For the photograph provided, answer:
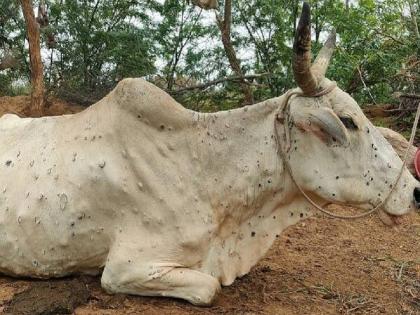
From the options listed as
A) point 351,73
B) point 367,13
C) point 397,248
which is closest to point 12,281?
point 397,248

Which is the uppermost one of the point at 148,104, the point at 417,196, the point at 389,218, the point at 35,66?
the point at 35,66

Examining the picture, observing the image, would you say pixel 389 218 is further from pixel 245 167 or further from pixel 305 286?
pixel 245 167

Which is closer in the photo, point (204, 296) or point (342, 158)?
point (204, 296)

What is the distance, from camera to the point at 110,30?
411 inches

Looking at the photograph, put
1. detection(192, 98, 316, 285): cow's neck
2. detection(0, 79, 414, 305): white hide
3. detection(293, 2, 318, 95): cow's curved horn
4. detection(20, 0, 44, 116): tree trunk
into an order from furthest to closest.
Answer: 1. detection(20, 0, 44, 116): tree trunk
2. detection(192, 98, 316, 285): cow's neck
3. detection(0, 79, 414, 305): white hide
4. detection(293, 2, 318, 95): cow's curved horn

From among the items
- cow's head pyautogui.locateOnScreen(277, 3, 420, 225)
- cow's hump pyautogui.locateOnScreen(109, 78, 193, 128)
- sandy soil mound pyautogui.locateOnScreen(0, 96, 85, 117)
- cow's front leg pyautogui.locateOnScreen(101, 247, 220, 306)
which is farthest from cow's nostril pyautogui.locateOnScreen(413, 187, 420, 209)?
sandy soil mound pyautogui.locateOnScreen(0, 96, 85, 117)

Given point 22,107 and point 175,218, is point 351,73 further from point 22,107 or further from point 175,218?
point 175,218

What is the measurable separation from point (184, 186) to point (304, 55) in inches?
38.0

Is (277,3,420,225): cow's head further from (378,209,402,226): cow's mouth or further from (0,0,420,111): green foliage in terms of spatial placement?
(0,0,420,111): green foliage

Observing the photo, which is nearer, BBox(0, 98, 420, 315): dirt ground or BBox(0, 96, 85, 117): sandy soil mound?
BBox(0, 98, 420, 315): dirt ground

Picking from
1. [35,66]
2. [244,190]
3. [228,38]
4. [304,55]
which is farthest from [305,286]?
[228,38]

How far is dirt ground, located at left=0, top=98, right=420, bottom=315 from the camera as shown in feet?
10.5

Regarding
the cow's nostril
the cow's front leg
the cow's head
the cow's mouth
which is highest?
the cow's head

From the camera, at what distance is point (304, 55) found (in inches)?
120
